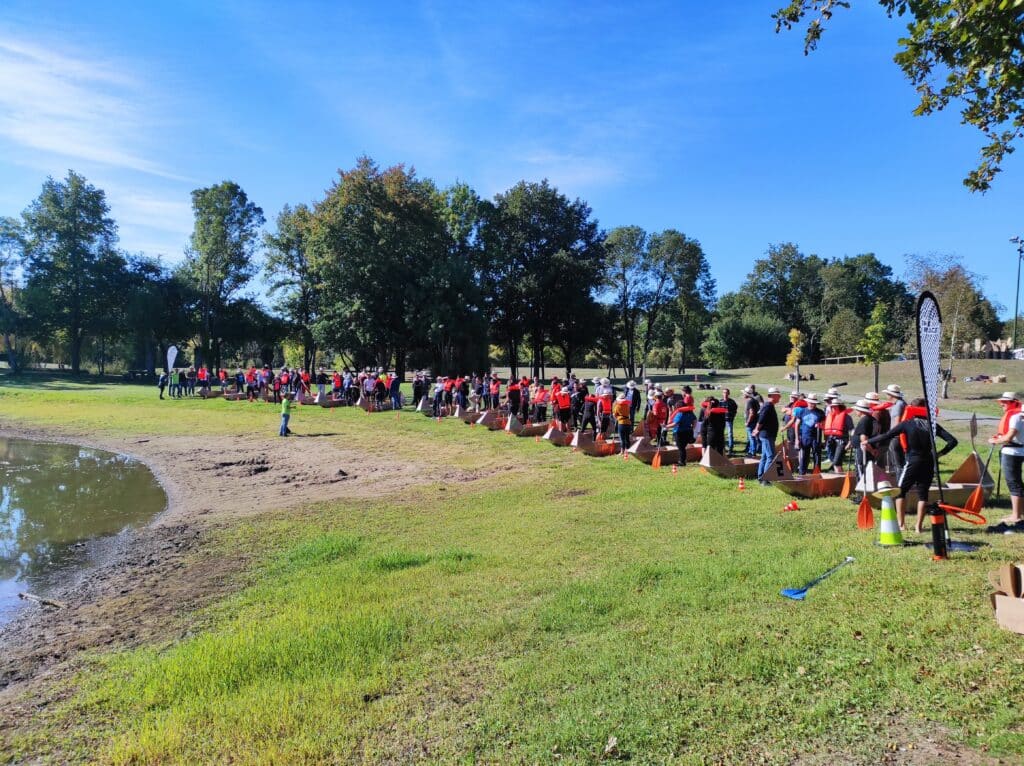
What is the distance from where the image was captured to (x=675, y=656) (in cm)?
531

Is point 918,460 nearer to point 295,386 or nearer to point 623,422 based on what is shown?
point 623,422

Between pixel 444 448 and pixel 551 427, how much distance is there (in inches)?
135

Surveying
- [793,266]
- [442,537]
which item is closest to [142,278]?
[442,537]

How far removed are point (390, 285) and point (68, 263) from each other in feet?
115

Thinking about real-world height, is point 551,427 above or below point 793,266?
below

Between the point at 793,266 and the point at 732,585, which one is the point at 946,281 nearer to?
the point at 732,585

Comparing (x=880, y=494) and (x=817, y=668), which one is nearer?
(x=817, y=668)

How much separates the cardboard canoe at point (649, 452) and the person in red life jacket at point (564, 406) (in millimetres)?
4505

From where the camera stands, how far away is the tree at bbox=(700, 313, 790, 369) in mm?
70312

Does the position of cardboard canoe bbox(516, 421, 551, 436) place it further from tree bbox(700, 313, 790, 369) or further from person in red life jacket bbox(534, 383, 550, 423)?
tree bbox(700, 313, 790, 369)

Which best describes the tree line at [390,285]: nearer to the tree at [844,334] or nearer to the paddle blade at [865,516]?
the tree at [844,334]

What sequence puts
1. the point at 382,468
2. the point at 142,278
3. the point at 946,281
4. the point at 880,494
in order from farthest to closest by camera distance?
the point at 142,278, the point at 946,281, the point at 382,468, the point at 880,494

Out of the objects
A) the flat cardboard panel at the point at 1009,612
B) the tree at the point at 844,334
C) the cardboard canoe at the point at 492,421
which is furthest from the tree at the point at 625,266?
the flat cardboard panel at the point at 1009,612

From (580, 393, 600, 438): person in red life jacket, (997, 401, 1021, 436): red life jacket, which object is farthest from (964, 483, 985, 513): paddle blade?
(580, 393, 600, 438): person in red life jacket
